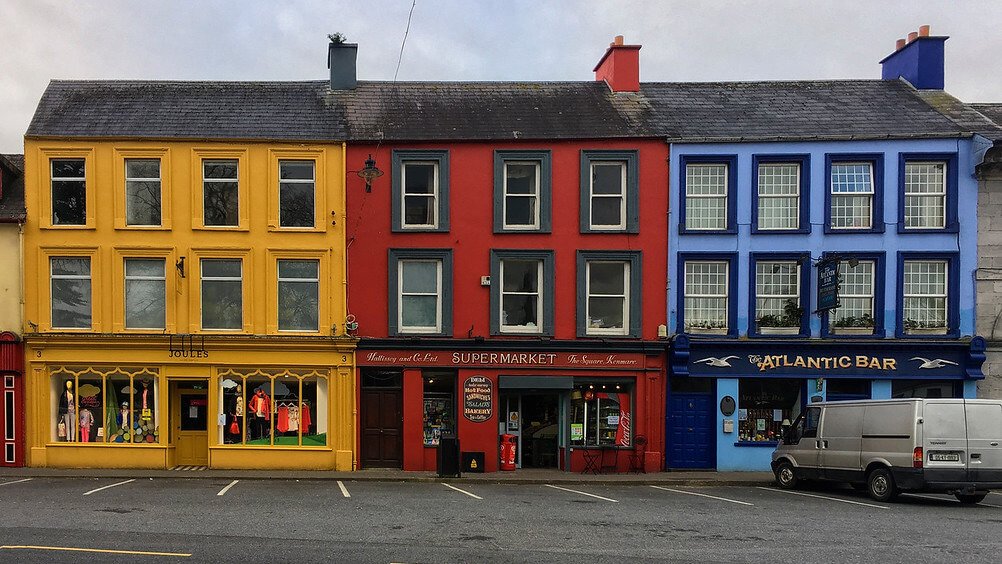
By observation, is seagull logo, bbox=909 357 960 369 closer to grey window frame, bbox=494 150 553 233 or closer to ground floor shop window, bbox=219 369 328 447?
grey window frame, bbox=494 150 553 233

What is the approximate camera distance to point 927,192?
22219mm

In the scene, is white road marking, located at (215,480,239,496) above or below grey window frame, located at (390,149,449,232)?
below

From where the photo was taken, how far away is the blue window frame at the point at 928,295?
2198cm

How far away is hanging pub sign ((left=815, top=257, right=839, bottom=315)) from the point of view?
20656mm

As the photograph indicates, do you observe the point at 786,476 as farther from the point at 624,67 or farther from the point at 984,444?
the point at 624,67

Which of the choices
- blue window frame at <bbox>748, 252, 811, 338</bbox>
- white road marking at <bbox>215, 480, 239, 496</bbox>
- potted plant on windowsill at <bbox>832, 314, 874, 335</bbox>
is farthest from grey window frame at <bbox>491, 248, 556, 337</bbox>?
potted plant on windowsill at <bbox>832, 314, 874, 335</bbox>

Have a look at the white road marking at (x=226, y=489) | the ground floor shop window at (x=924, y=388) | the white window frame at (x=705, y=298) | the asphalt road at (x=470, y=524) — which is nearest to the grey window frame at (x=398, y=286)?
the asphalt road at (x=470, y=524)

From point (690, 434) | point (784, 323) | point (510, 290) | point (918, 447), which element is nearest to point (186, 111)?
point (510, 290)

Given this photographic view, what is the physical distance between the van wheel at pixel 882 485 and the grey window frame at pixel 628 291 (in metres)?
6.81

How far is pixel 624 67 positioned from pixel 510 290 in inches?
290

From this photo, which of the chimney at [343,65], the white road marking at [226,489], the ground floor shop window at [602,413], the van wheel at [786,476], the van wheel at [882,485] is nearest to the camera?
the van wheel at [882,485]

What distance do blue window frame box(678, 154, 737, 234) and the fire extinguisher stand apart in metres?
6.92

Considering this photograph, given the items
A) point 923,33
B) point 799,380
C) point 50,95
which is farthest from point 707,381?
point 50,95

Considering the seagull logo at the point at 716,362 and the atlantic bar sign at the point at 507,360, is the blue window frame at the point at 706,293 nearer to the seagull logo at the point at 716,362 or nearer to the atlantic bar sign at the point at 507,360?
the seagull logo at the point at 716,362
